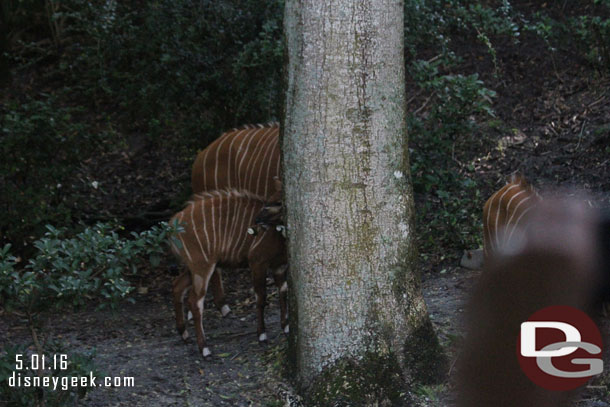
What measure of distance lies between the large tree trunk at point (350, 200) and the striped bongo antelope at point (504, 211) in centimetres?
119

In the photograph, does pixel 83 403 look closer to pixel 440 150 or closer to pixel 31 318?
pixel 31 318

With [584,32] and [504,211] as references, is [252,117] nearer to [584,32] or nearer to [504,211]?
[504,211]

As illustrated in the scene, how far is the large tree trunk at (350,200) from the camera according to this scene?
140 inches

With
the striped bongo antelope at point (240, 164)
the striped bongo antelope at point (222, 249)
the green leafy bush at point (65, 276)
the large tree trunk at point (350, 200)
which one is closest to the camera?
the green leafy bush at point (65, 276)

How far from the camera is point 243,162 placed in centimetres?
616

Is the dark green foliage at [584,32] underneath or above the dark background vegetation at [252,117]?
above

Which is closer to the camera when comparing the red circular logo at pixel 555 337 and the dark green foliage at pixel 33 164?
the red circular logo at pixel 555 337

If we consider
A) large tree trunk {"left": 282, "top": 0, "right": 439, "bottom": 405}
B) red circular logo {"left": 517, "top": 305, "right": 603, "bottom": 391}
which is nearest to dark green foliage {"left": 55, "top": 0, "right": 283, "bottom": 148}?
large tree trunk {"left": 282, "top": 0, "right": 439, "bottom": 405}

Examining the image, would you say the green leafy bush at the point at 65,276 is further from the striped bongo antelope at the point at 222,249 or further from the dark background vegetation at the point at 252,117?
the dark background vegetation at the point at 252,117

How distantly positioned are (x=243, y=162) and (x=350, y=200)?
2645 mm

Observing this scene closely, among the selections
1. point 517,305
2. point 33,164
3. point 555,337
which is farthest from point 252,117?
point 517,305

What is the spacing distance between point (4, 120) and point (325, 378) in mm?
3857

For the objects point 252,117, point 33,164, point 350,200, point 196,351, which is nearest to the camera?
point 350,200

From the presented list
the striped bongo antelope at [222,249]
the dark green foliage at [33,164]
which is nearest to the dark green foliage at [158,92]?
the dark green foliage at [33,164]
